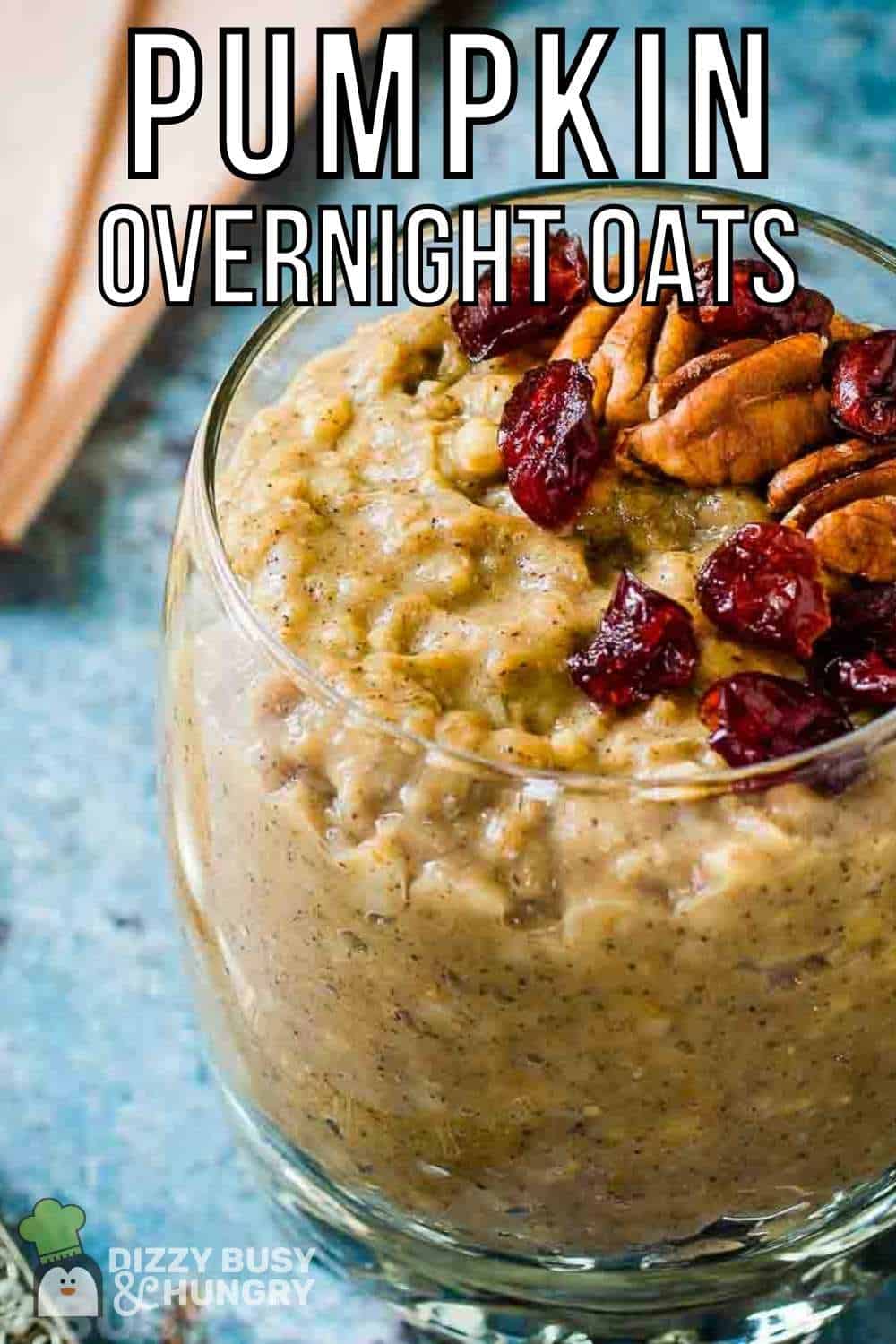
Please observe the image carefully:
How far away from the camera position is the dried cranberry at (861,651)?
1287 millimetres

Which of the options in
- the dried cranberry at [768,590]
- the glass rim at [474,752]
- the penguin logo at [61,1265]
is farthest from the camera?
the penguin logo at [61,1265]

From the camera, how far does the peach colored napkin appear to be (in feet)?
7.80

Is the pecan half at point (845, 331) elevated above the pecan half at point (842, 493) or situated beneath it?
elevated above

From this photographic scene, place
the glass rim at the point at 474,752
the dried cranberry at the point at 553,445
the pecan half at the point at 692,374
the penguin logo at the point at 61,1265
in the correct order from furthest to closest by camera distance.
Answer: the penguin logo at the point at 61,1265
the pecan half at the point at 692,374
the dried cranberry at the point at 553,445
the glass rim at the point at 474,752

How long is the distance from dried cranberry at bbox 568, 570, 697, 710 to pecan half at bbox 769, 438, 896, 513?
0.17m

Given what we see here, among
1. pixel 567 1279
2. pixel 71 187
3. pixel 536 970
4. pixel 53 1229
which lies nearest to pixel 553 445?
pixel 536 970

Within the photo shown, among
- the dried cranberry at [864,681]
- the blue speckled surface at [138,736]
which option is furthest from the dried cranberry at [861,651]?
the blue speckled surface at [138,736]

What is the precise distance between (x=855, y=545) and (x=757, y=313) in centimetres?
26

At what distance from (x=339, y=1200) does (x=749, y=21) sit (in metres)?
1.91

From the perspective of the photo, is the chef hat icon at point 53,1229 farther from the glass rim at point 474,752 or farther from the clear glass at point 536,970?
the glass rim at point 474,752

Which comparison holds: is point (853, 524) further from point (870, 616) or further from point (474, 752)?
point (474, 752)

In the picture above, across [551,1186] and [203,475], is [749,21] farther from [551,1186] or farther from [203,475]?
[551,1186]

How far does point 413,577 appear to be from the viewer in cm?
138

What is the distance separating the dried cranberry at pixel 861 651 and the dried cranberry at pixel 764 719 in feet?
0.11
